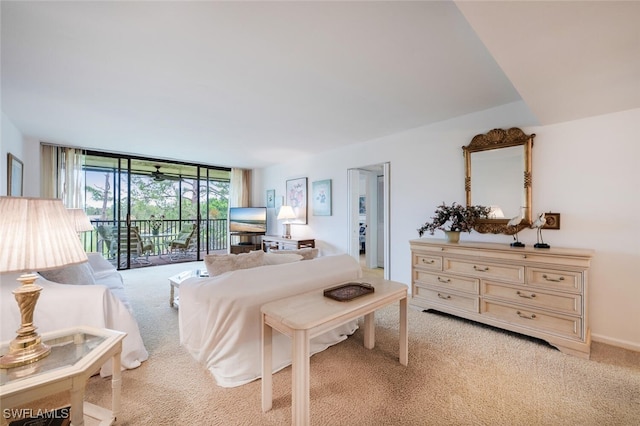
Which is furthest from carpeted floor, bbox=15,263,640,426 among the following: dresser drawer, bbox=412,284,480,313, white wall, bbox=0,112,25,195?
white wall, bbox=0,112,25,195

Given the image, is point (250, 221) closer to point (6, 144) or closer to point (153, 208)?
point (153, 208)

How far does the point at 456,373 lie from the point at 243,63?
2.84 m

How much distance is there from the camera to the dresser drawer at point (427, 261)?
2.91m

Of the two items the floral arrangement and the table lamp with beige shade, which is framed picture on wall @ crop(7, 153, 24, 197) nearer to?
the table lamp with beige shade

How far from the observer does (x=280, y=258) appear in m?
2.34

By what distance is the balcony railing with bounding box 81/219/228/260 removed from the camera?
5.34 m

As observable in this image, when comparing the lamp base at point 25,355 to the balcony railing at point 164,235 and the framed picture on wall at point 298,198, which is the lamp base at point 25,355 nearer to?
the framed picture on wall at point 298,198

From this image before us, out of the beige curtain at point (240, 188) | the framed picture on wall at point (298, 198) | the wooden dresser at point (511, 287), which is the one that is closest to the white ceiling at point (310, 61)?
the wooden dresser at point (511, 287)

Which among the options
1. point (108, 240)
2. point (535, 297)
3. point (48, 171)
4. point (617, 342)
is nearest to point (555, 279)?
point (535, 297)

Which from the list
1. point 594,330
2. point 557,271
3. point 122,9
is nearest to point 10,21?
point 122,9

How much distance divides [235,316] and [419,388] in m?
1.32

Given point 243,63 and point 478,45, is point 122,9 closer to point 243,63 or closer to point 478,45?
point 243,63

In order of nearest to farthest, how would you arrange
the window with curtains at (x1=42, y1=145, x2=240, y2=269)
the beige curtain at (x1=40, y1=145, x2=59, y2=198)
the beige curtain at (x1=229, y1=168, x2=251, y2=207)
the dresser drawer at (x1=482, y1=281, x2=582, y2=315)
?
1. the dresser drawer at (x1=482, y1=281, x2=582, y2=315)
2. the beige curtain at (x1=40, y1=145, x2=59, y2=198)
3. the window with curtains at (x1=42, y1=145, x2=240, y2=269)
4. the beige curtain at (x1=229, y1=168, x2=251, y2=207)

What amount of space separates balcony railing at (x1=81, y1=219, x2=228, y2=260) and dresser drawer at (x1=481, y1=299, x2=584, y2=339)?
5.83 metres
